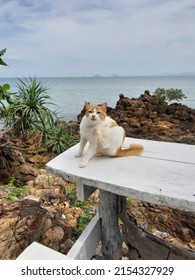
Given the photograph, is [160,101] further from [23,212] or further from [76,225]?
[23,212]

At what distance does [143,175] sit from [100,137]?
28cm

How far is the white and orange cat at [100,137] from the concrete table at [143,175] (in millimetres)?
34

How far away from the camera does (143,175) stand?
3.32ft

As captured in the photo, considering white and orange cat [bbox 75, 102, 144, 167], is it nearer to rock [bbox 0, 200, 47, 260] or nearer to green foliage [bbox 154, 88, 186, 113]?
rock [bbox 0, 200, 47, 260]

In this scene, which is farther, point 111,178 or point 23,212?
point 23,212

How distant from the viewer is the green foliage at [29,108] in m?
4.32

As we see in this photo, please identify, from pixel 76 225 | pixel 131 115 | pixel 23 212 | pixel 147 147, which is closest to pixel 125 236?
pixel 147 147

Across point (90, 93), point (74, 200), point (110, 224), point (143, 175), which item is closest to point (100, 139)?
point (143, 175)

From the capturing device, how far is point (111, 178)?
3.24 feet

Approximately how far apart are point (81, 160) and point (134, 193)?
34 centimetres

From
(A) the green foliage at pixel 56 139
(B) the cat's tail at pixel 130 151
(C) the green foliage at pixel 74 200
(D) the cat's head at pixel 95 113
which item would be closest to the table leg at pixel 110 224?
(B) the cat's tail at pixel 130 151

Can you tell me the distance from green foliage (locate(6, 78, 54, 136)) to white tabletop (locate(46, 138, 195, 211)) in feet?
10.7

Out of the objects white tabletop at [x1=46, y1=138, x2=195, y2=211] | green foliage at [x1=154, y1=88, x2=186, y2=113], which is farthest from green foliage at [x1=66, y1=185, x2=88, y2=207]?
green foliage at [x1=154, y1=88, x2=186, y2=113]

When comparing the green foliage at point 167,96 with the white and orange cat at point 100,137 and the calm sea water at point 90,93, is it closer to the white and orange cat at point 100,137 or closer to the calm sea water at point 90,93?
the calm sea water at point 90,93
